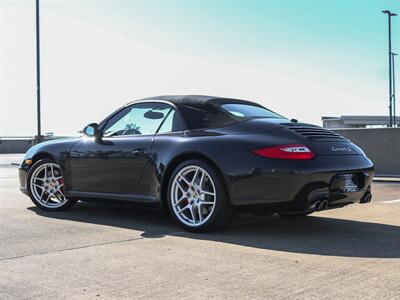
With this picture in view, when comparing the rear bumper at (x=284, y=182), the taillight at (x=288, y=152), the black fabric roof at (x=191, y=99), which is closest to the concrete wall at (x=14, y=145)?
the black fabric roof at (x=191, y=99)

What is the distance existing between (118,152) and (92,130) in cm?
62

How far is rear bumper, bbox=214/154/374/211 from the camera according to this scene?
15.3 feet

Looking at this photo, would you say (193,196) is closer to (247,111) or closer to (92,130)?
(247,111)

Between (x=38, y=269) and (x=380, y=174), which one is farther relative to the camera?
(x=380, y=174)

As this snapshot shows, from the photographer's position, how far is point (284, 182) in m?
4.67

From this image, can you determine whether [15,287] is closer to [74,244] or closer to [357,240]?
[74,244]

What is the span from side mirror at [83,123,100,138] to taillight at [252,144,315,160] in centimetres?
225

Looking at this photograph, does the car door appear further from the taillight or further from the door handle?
the taillight

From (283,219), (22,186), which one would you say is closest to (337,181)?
(283,219)

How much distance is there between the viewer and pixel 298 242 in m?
4.66

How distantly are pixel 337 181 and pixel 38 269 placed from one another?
8.98 ft

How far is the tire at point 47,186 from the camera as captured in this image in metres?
6.60

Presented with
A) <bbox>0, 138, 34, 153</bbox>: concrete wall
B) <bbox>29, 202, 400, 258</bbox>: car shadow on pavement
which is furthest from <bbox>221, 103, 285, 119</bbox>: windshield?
<bbox>0, 138, 34, 153</bbox>: concrete wall

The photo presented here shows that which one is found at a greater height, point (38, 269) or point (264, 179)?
point (264, 179)
